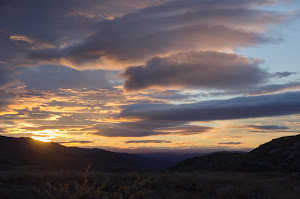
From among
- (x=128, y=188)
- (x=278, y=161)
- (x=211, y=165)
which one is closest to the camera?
(x=128, y=188)

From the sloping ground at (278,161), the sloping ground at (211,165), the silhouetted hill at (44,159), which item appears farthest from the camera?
the silhouetted hill at (44,159)

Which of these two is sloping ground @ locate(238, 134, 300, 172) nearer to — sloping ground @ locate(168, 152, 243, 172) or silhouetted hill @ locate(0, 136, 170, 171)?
sloping ground @ locate(168, 152, 243, 172)

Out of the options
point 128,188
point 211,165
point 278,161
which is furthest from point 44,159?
point 128,188

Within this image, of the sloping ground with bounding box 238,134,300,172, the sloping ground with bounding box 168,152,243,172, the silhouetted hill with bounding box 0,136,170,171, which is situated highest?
the sloping ground with bounding box 238,134,300,172

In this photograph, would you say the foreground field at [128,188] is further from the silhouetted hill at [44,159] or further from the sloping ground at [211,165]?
the silhouetted hill at [44,159]

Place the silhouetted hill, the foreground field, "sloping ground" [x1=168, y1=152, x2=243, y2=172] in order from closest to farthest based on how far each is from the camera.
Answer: the foreground field → "sloping ground" [x1=168, y1=152, x2=243, y2=172] → the silhouetted hill

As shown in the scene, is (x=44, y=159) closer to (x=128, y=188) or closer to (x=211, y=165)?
(x=211, y=165)

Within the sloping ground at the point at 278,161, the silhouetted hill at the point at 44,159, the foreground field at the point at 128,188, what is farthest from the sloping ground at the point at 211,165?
the foreground field at the point at 128,188

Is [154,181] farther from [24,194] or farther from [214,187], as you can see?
[24,194]

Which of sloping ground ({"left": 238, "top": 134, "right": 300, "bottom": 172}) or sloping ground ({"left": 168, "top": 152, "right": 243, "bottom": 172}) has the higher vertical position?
sloping ground ({"left": 238, "top": 134, "right": 300, "bottom": 172})

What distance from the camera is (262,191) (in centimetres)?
1112

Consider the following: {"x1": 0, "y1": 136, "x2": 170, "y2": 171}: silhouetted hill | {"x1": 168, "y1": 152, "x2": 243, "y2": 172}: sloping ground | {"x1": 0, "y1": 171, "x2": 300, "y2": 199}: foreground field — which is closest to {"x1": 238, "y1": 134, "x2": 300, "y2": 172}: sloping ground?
{"x1": 168, "y1": 152, "x2": 243, "y2": 172}: sloping ground

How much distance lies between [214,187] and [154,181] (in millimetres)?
2886

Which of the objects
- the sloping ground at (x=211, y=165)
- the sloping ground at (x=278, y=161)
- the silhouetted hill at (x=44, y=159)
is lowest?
the silhouetted hill at (x=44, y=159)
